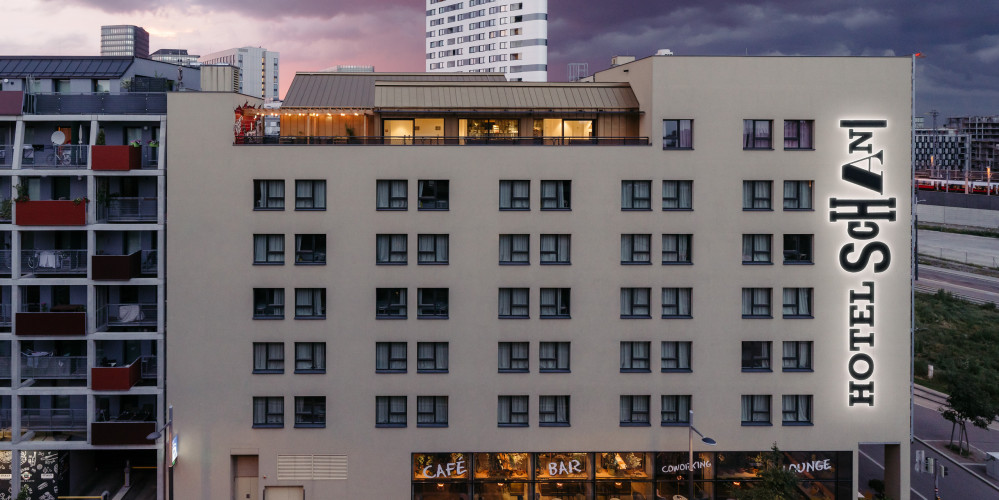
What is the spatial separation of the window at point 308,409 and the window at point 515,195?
46.1 feet

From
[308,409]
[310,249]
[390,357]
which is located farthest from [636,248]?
[308,409]

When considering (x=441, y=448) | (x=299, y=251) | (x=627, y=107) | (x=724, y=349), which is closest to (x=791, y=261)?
(x=724, y=349)

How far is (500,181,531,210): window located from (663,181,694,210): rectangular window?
7298 millimetres

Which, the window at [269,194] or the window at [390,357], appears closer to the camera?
the window at [269,194]

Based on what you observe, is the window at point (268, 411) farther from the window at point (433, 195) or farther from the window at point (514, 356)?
the window at point (433, 195)

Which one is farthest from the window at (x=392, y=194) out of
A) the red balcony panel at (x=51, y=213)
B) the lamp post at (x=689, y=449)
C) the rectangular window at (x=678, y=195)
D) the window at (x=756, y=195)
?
the lamp post at (x=689, y=449)

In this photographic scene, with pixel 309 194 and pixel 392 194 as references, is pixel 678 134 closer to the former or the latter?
pixel 392 194

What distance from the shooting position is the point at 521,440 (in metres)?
37.2

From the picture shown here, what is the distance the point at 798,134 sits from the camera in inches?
1480

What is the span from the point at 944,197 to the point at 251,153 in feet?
487

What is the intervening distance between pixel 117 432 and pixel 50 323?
6.42 meters

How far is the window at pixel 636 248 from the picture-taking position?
37344 mm

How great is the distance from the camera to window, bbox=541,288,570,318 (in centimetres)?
3734

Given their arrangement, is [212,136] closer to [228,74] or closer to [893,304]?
[228,74]
